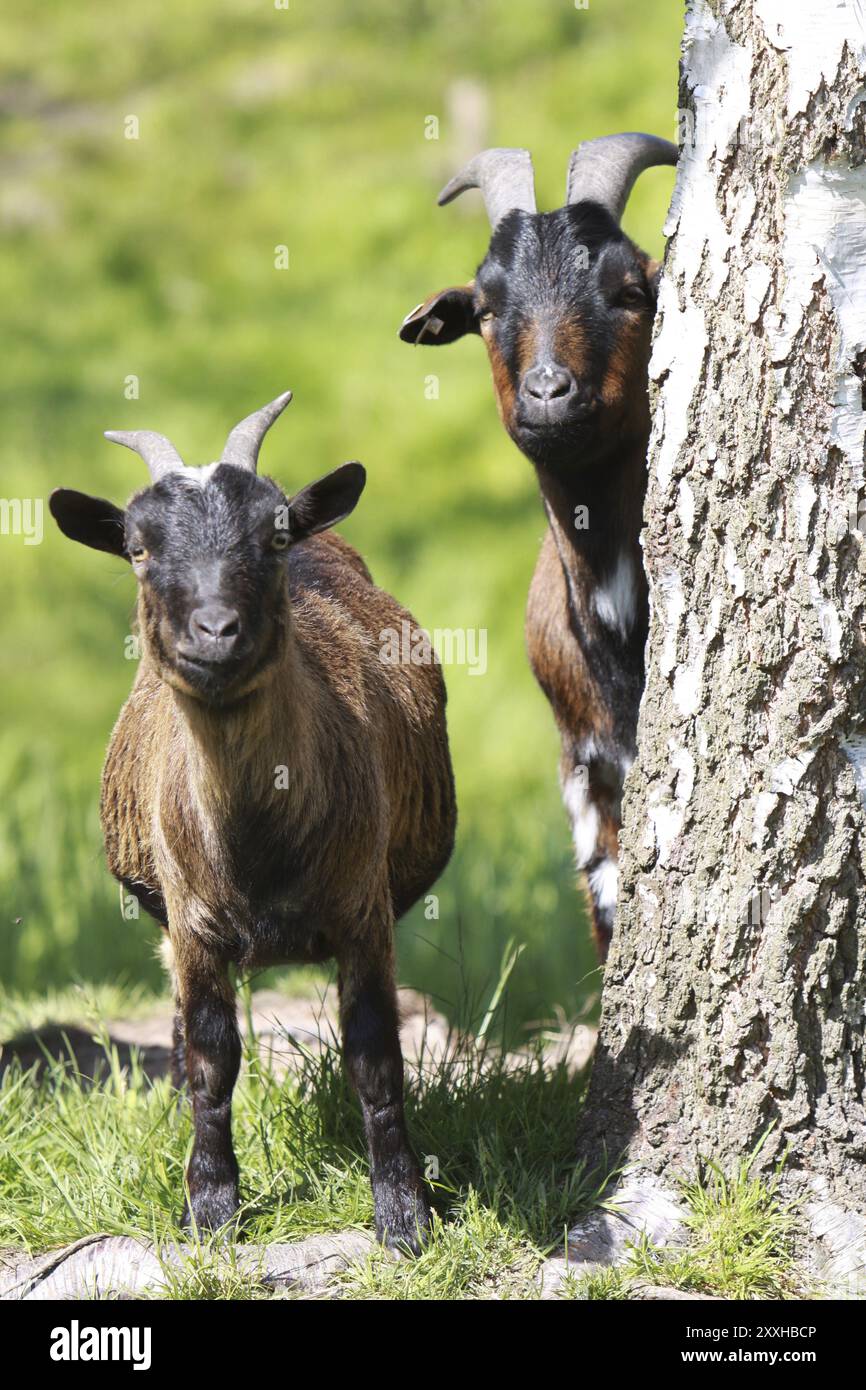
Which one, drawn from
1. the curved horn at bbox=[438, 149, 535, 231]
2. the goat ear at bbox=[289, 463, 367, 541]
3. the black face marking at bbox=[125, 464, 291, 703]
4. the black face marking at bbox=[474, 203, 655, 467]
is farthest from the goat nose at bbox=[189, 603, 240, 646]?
the curved horn at bbox=[438, 149, 535, 231]

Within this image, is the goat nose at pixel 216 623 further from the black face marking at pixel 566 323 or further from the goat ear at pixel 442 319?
the goat ear at pixel 442 319

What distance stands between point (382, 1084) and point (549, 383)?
2.13 metres

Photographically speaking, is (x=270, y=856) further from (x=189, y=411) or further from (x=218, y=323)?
(x=218, y=323)

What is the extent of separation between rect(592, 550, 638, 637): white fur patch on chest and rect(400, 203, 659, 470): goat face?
1.50ft

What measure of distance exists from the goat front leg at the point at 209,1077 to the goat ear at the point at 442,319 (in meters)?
2.29

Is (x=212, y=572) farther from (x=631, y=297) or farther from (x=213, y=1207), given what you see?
(x=631, y=297)

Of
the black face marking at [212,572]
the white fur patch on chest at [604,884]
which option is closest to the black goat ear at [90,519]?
the black face marking at [212,572]

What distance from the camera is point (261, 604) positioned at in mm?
4281

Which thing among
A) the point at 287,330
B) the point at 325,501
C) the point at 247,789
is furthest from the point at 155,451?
the point at 287,330

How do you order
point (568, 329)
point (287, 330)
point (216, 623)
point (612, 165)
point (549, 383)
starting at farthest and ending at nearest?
point (287, 330) → point (612, 165) → point (568, 329) → point (549, 383) → point (216, 623)

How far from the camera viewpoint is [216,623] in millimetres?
4121

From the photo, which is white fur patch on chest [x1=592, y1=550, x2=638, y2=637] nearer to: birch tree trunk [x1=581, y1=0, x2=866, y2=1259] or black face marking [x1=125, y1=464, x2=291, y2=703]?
birch tree trunk [x1=581, y1=0, x2=866, y2=1259]

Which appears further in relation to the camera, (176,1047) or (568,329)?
(176,1047)

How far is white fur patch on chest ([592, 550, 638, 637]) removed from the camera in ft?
18.1
